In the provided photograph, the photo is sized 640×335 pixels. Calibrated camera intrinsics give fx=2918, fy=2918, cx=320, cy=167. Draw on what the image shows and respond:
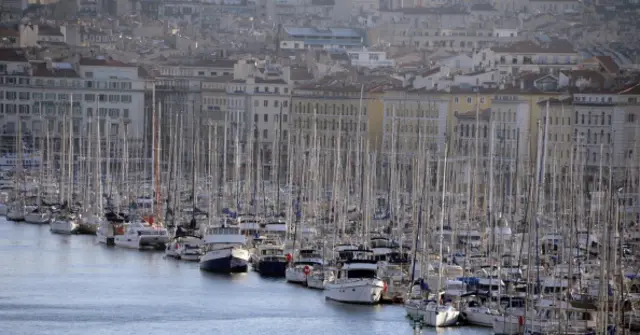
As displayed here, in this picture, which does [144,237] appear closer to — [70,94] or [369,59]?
[70,94]

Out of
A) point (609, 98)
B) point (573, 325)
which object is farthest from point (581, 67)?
point (573, 325)

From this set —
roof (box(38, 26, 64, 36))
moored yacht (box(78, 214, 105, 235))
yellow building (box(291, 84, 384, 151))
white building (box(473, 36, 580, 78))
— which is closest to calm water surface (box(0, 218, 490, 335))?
moored yacht (box(78, 214, 105, 235))

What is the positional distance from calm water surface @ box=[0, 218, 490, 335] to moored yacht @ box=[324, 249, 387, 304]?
21 centimetres

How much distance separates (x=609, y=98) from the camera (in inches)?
2544

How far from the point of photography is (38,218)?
5784cm

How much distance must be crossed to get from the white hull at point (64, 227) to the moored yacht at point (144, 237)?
314 centimetres

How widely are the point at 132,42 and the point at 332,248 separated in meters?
54.5

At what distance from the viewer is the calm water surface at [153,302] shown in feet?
131

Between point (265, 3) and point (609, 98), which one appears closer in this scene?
point (609, 98)

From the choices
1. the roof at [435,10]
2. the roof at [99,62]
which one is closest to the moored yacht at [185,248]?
the roof at [99,62]

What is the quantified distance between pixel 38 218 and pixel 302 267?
1379 centimetres

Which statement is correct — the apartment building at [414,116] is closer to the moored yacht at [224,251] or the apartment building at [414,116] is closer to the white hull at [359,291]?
the moored yacht at [224,251]

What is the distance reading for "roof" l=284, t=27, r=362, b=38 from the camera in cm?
10044

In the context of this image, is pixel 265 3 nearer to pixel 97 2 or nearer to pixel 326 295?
pixel 97 2
